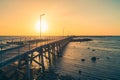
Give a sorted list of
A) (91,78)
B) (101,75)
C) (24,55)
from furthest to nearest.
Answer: (101,75)
(91,78)
(24,55)

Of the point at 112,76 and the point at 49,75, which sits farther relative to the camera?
the point at 112,76

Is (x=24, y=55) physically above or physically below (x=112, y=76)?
above

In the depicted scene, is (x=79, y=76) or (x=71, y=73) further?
(x=71, y=73)

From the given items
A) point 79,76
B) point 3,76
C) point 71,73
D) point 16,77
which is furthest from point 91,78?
point 3,76

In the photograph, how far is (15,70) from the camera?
24203 mm

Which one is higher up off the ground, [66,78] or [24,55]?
[24,55]

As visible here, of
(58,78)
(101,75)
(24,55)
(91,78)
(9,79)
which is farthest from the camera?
(101,75)

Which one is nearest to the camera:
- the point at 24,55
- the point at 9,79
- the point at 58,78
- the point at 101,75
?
the point at 24,55

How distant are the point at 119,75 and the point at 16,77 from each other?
15.9m

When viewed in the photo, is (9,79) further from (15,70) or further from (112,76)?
(112,76)

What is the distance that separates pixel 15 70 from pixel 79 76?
31.5ft

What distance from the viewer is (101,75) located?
26.1 meters

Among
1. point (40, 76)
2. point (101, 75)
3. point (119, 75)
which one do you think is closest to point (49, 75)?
point (40, 76)

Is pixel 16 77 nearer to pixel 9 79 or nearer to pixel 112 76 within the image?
pixel 9 79
